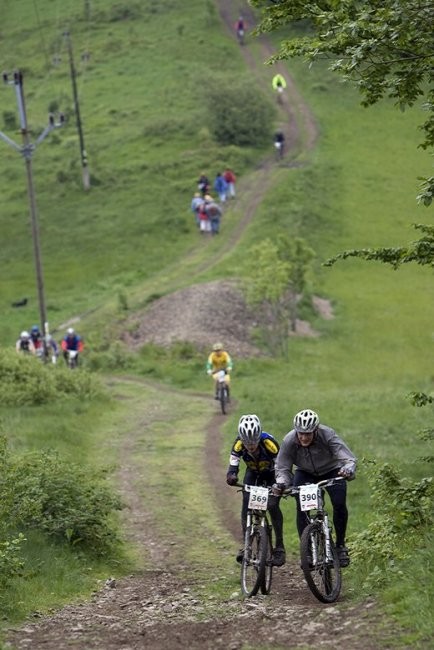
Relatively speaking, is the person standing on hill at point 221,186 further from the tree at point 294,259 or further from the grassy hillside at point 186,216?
the tree at point 294,259

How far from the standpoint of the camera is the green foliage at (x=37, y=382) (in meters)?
26.4

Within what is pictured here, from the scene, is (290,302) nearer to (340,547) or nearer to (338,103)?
(340,547)

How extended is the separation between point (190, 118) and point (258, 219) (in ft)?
61.2

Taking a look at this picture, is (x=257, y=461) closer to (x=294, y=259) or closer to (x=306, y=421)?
(x=306, y=421)

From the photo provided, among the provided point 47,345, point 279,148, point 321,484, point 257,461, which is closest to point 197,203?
point 279,148

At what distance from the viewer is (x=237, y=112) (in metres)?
66.5

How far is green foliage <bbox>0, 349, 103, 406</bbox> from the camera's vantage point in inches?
1038

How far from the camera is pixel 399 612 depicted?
9.80 metres

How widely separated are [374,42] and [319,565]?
5275 millimetres

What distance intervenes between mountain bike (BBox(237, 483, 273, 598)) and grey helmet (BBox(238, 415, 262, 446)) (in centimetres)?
62

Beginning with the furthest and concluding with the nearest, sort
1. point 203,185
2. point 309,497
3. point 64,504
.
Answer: point 203,185 → point 64,504 → point 309,497

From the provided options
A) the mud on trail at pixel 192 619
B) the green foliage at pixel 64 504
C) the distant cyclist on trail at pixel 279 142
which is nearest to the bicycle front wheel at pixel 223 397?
the green foliage at pixel 64 504

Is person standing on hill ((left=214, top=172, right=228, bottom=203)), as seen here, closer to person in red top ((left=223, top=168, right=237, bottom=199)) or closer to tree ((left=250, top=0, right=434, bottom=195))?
person in red top ((left=223, top=168, right=237, bottom=199))

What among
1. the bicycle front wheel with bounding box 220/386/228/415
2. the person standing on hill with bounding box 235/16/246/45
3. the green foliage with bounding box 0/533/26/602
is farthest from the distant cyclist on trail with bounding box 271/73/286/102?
the green foliage with bounding box 0/533/26/602
